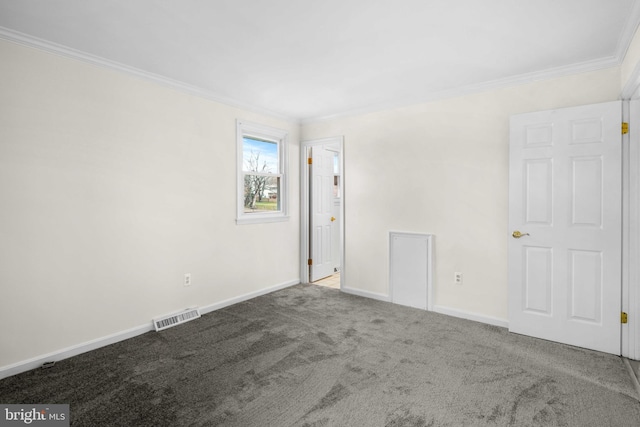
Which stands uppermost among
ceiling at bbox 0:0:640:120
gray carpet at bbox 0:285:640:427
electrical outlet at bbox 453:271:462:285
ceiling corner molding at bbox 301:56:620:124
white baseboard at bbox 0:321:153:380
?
ceiling at bbox 0:0:640:120


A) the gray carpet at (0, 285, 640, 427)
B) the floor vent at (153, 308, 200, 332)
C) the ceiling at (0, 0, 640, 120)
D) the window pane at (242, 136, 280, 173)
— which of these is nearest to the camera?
the gray carpet at (0, 285, 640, 427)

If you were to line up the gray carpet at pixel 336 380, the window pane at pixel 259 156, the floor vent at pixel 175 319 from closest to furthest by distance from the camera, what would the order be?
1. the gray carpet at pixel 336 380
2. the floor vent at pixel 175 319
3. the window pane at pixel 259 156

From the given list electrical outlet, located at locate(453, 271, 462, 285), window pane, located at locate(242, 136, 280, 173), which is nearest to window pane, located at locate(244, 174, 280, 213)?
window pane, located at locate(242, 136, 280, 173)

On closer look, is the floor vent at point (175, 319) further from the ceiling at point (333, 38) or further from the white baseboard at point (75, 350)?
the ceiling at point (333, 38)

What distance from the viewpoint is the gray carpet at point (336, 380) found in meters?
1.97

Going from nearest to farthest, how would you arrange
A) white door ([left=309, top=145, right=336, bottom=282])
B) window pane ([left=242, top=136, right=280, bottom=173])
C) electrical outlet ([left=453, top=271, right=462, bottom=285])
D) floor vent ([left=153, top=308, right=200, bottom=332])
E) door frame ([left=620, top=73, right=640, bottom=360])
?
door frame ([left=620, top=73, right=640, bottom=360]) < floor vent ([left=153, top=308, right=200, bottom=332]) < electrical outlet ([left=453, top=271, right=462, bottom=285]) < window pane ([left=242, top=136, right=280, bottom=173]) < white door ([left=309, top=145, right=336, bottom=282])

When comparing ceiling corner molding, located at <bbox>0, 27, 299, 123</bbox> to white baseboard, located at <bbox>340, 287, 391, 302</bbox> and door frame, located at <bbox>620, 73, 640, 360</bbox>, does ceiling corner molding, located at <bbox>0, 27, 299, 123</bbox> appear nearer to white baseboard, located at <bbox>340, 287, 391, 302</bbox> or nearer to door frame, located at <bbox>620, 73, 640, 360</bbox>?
white baseboard, located at <bbox>340, 287, 391, 302</bbox>

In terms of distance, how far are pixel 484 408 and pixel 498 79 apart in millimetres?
2920

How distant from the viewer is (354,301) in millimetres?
4156

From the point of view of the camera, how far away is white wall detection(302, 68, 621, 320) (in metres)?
3.27

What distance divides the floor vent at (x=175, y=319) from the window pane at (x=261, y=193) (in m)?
1.44

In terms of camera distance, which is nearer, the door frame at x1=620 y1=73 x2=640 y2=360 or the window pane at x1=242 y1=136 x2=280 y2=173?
the door frame at x1=620 y1=73 x2=640 y2=360

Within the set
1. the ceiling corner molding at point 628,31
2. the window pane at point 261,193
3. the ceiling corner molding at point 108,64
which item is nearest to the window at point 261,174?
the window pane at point 261,193

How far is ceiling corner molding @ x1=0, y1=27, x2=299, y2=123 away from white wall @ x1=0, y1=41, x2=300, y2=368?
50 millimetres
